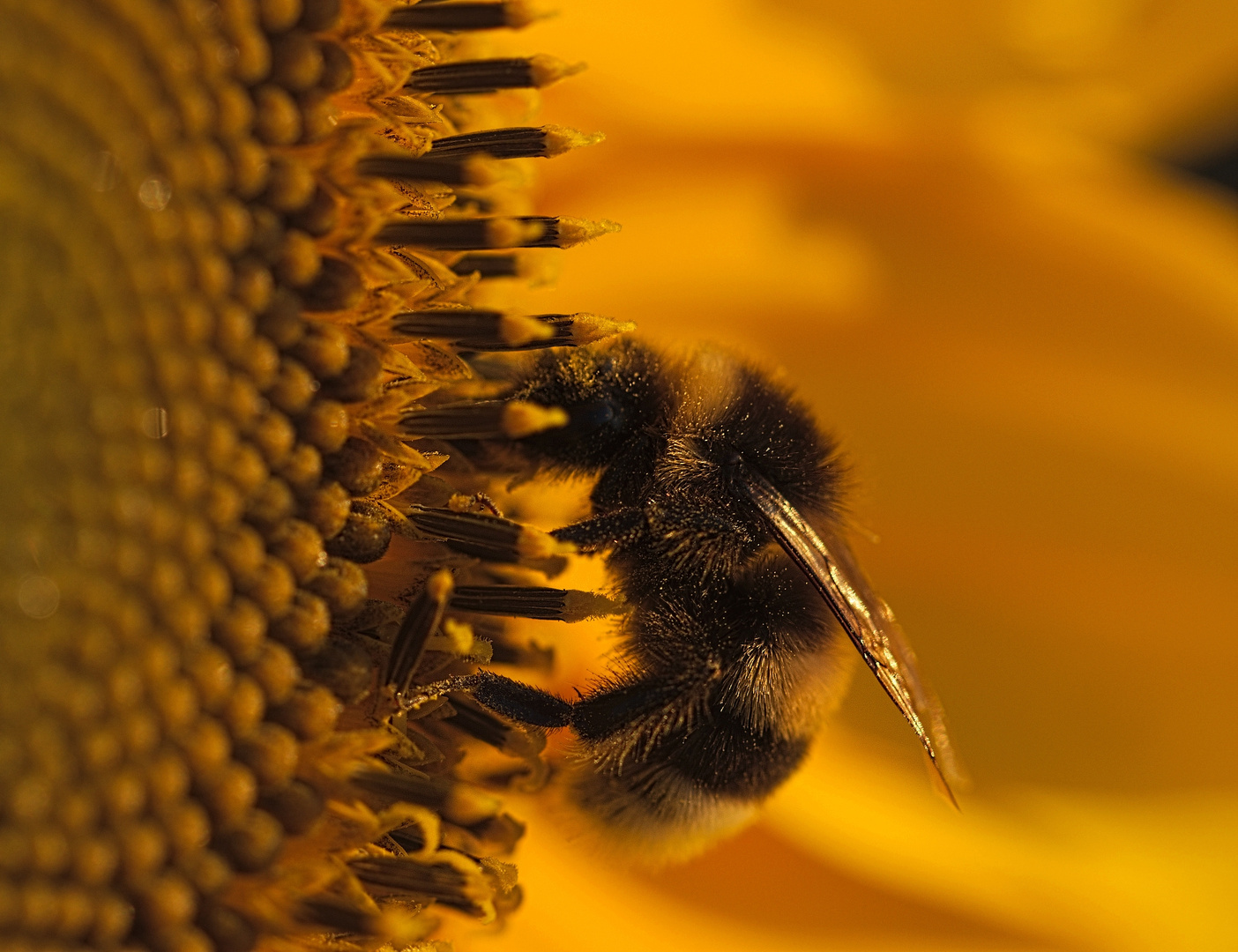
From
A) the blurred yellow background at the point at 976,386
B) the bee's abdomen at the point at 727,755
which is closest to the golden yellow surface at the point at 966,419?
the blurred yellow background at the point at 976,386

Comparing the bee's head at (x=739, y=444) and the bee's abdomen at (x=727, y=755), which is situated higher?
the bee's head at (x=739, y=444)

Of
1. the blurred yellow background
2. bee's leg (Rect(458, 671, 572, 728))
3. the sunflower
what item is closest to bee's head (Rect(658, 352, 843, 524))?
the sunflower

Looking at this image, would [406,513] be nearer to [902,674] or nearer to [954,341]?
[902,674]

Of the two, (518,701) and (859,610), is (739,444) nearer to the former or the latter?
(859,610)

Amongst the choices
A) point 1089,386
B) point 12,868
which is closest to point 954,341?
point 1089,386

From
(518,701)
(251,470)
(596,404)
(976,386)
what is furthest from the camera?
(976,386)

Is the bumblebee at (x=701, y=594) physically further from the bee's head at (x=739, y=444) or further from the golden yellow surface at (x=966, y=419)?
the golden yellow surface at (x=966, y=419)

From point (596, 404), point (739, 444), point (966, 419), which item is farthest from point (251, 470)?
point (966, 419)
